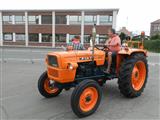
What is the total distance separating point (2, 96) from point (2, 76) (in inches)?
106

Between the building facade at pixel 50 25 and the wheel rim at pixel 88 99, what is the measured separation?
26.3 meters

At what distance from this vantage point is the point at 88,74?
460cm

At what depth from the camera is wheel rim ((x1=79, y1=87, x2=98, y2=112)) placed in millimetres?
3892

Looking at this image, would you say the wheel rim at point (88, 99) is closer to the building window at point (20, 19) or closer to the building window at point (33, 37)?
the building window at point (33, 37)

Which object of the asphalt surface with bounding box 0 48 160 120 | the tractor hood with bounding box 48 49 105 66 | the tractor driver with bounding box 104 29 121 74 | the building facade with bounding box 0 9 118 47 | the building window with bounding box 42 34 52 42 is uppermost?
the building facade with bounding box 0 9 118 47

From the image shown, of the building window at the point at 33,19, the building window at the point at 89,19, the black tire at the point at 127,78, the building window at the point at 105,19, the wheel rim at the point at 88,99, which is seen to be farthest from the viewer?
the building window at the point at 33,19

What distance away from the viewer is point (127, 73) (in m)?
4.68

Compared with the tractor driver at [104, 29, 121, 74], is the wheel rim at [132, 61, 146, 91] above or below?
below

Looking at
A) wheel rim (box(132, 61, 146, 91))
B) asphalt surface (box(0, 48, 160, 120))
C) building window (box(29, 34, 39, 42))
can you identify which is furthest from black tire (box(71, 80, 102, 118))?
building window (box(29, 34, 39, 42))

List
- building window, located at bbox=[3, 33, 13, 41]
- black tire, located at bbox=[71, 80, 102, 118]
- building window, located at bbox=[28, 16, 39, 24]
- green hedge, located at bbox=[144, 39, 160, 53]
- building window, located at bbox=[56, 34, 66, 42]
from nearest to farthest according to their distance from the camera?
black tire, located at bbox=[71, 80, 102, 118] < green hedge, located at bbox=[144, 39, 160, 53] < building window, located at bbox=[56, 34, 66, 42] < building window, located at bbox=[28, 16, 39, 24] < building window, located at bbox=[3, 33, 13, 41]

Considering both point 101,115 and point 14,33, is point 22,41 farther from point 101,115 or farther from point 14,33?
point 101,115

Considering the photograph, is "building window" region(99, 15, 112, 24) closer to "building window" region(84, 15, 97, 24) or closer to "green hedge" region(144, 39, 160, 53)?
"building window" region(84, 15, 97, 24)

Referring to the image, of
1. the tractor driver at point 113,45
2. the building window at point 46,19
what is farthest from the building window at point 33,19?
the tractor driver at point 113,45

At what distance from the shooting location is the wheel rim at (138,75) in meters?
5.30
